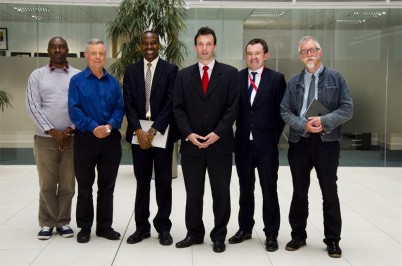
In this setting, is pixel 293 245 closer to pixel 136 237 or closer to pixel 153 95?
pixel 136 237

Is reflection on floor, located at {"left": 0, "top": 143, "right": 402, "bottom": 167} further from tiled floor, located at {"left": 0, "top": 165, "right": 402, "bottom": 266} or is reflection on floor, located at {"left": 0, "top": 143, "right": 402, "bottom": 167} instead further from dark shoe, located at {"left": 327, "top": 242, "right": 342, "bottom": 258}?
dark shoe, located at {"left": 327, "top": 242, "right": 342, "bottom": 258}

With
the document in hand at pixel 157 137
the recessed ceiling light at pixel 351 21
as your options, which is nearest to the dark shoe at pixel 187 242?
the document in hand at pixel 157 137

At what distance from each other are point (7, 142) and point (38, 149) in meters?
4.89

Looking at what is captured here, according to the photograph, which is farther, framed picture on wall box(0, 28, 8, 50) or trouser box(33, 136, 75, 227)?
framed picture on wall box(0, 28, 8, 50)

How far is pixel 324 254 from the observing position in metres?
4.13

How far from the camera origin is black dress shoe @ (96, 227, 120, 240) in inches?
174

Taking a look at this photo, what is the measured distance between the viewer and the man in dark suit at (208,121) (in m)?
4.06

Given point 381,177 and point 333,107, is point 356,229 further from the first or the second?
point 381,177

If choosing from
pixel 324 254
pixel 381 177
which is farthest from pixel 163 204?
pixel 381 177

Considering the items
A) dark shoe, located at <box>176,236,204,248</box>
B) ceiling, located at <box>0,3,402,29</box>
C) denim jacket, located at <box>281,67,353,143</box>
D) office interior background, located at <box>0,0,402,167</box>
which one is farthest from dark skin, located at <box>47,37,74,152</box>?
ceiling, located at <box>0,3,402,29</box>

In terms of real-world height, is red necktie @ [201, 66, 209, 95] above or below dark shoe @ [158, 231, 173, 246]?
above

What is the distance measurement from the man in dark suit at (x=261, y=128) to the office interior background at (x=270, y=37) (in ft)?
15.0

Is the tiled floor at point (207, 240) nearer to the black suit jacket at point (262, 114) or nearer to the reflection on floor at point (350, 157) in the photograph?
the black suit jacket at point (262, 114)

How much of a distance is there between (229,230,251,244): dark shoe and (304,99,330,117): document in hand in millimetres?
1199
